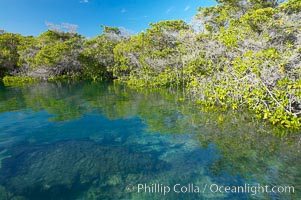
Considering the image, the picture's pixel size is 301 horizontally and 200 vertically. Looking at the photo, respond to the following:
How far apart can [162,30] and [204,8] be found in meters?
4.11

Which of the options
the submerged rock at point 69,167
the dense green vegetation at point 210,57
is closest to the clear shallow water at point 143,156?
the submerged rock at point 69,167

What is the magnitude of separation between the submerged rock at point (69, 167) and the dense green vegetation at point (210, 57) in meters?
5.30

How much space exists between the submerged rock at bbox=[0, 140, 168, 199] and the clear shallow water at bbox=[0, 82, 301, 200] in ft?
0.07

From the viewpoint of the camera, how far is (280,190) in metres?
4.62

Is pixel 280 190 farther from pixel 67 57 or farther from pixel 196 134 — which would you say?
pixel 67 57

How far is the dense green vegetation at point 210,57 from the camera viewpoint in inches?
346

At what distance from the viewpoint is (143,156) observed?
645 centimetres

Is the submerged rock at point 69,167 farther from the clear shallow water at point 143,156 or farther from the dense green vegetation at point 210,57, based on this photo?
the dense green vegetation at point 210,57

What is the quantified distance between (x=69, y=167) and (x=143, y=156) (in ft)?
6.62

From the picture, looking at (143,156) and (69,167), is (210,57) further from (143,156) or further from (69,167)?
(69,167)

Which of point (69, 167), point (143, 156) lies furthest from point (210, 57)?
point (69, 167)

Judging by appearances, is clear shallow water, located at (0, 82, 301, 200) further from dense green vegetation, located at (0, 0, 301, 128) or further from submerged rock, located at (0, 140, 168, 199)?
dense green vegetation, located at (0, 0, 301, 128)

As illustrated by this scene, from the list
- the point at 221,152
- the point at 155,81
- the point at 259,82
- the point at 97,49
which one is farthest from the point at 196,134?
the point at 97,49

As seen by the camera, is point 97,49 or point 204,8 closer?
point 204,8
